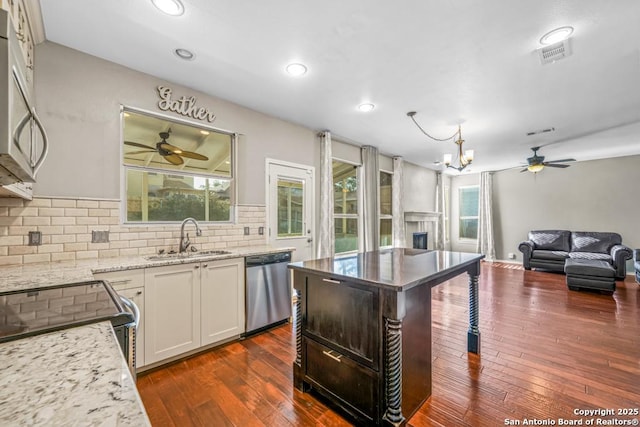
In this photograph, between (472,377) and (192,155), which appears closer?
(472,377)

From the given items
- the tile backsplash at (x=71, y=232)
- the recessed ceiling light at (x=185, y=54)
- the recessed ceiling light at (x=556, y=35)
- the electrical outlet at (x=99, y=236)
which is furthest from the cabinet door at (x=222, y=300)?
the recessed ceiling light at (x=556, y=35)

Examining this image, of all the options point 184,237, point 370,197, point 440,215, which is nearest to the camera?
point 184,237

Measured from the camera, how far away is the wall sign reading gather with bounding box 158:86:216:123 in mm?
2883

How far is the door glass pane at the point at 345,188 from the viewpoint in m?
5.11

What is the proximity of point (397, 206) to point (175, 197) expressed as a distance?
182 inches

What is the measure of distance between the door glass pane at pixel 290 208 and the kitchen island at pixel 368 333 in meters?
1.96

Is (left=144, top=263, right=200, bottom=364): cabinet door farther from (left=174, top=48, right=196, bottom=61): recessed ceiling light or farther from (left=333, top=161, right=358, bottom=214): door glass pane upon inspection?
(left=333, top=161, right=358, bottom=214): door glass pane

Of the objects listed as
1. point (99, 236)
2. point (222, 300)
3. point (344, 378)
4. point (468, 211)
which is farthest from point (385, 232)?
point (99, 236)

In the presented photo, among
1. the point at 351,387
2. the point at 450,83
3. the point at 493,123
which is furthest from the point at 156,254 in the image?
the point at 493,123

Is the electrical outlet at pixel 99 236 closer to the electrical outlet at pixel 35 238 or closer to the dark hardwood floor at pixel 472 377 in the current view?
the electrical outlet at pixel 35 238

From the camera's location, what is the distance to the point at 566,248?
6.45 meters

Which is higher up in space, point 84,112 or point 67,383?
point 84,112

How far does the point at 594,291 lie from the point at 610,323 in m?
1.82

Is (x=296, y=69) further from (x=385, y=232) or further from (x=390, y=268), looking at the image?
(x=385, y=232)
